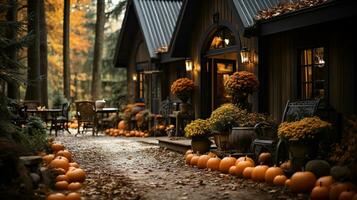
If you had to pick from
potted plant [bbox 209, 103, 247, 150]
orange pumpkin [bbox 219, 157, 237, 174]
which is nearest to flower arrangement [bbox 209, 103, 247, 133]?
potted plant [bbox 209, 103, 247, 150]

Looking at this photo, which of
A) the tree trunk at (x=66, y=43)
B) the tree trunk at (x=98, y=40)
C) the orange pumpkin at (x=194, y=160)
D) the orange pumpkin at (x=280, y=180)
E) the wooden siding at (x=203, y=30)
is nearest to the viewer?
the orange pumpkin at (x=280, y=180)

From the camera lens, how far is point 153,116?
57.5 ft

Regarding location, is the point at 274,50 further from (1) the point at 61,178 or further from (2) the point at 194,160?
(1) the point at 61,178

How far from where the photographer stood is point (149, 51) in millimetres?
18375

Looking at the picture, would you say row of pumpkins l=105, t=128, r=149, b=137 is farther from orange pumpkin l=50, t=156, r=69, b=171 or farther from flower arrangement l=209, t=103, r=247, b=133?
orange pumpkin l=50, t=156, r=69, b=171

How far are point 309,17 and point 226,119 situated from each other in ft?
8.84

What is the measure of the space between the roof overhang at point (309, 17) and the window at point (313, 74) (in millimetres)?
842

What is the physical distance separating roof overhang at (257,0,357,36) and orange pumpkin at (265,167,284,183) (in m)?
3.19

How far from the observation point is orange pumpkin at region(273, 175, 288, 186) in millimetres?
7332

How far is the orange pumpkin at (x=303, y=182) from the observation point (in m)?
6.71

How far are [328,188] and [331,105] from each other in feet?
13.5

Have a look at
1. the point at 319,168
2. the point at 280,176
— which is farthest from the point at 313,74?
the point at 319,168

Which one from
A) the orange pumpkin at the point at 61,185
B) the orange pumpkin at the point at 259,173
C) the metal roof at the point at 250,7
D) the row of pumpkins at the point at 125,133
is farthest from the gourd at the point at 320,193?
the row of pumpkins at the point at 125,133

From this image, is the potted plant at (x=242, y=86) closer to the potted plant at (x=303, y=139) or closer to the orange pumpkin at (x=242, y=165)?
the orange pumpkin at (x=242, y=165)
